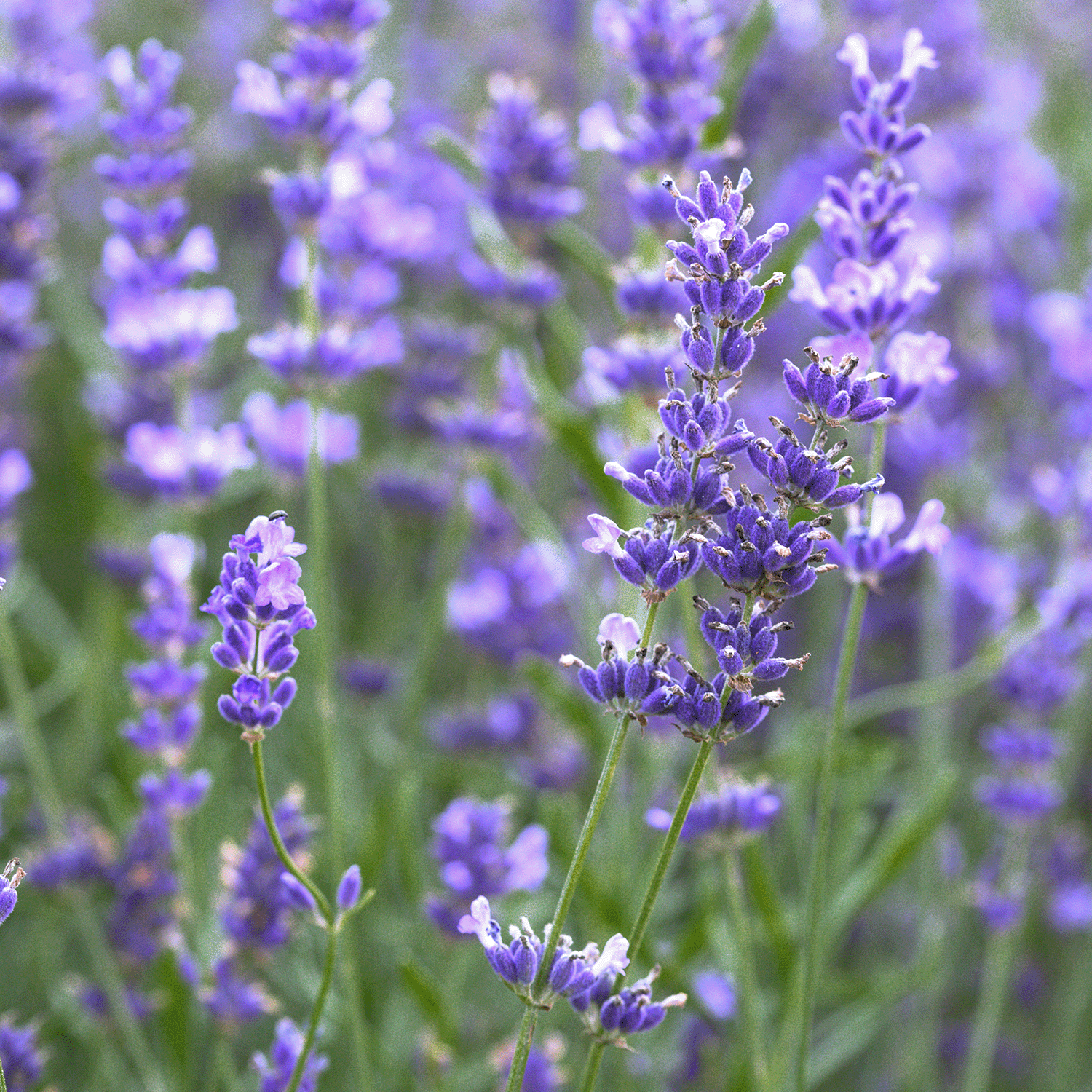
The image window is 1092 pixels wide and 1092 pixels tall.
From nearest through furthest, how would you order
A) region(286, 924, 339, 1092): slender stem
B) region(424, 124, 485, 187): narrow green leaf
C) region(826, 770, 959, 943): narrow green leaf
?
region(286, 924, 339, 1092): slender stem < region(826, 770, 959, 943): narrow green leaf < region(424, 124, 485, 187): narrow green leaf

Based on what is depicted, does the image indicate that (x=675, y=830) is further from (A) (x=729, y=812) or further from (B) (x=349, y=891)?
(A) (x=729, y=812)

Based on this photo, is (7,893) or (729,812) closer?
(7,893)

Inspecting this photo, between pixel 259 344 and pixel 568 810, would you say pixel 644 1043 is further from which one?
pixel 259 344

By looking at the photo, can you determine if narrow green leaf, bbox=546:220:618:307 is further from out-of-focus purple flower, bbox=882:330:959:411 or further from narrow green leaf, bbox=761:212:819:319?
out-of-focus purple flower, bbox=882:330:959:411

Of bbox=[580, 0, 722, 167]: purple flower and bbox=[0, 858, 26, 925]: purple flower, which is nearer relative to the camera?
bbox=[0, 858, 26, 925]: purple flower

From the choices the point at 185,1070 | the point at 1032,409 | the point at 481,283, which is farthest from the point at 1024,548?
the point at 185,1070

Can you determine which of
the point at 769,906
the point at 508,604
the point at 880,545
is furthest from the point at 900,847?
the point at 508,604

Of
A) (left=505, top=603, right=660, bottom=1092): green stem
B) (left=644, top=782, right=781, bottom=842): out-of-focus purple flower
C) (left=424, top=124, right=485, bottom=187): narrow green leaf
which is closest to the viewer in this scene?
(left=505, top=603, right=660, bottom=1092): green stem

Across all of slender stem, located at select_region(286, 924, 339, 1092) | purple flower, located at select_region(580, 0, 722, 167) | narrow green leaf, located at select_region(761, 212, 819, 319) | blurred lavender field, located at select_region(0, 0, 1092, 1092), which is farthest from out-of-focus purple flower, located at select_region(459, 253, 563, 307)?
slender stem, located at select_region(286, 924, 339, 1092)
